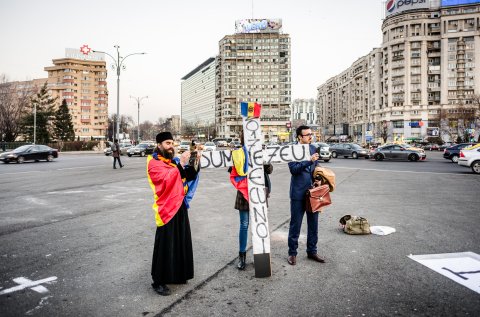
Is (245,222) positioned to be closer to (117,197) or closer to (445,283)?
(445,283)

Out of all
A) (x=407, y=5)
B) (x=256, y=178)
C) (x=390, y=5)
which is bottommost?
(x=256, y=178)

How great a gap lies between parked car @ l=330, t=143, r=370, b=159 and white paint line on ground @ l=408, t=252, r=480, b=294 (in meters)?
31.2

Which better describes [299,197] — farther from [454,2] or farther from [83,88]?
[83,88]

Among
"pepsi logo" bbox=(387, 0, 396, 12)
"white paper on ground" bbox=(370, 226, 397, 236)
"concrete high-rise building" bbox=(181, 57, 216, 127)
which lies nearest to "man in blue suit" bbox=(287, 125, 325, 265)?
"white paper on ground" bbox=(370, 226, 397, 236)

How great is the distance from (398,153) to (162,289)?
1210 inches

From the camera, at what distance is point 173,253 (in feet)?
12.5

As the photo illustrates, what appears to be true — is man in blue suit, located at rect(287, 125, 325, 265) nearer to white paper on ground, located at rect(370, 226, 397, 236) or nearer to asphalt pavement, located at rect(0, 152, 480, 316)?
asphalt pavement, located at rect(0, 152, 480, 316)

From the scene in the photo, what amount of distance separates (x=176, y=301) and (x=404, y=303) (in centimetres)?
242

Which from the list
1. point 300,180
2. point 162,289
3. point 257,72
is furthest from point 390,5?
point 162,289

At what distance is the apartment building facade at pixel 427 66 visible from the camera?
271 ft

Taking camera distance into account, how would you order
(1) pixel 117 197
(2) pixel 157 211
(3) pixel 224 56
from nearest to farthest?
(2) pixel 157 211 < (1) pixel 117 197 < (3) pixel 224 56

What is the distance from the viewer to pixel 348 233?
6277 millimetres

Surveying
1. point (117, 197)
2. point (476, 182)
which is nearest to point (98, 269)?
point (117, 197)

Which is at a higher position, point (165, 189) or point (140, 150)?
point (165, 189)
